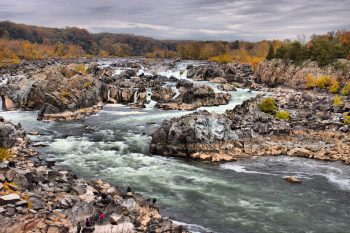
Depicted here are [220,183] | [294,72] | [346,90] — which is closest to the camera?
[220,183]

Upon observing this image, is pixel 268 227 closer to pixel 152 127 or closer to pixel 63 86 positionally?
pixel 152 127

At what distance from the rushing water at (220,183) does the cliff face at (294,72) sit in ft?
180

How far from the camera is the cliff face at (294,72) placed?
86881mm

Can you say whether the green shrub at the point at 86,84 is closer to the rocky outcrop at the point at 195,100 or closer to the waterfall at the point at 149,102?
the waterfall at the point at 149,102

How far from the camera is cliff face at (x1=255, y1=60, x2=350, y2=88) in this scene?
86881 millimetres

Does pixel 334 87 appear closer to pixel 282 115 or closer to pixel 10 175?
pixel 282 115

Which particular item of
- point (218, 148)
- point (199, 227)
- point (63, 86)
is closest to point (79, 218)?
point (199, 227)

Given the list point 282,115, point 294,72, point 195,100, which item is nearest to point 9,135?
point 282,115

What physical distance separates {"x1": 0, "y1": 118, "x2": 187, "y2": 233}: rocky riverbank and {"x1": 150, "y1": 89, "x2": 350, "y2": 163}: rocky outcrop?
37.6 ft

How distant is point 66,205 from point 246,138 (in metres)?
23.5

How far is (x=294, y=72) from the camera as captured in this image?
315 feet

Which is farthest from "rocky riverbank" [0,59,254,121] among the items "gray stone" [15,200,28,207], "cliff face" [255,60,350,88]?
"gray stone" [15,200,28,207]

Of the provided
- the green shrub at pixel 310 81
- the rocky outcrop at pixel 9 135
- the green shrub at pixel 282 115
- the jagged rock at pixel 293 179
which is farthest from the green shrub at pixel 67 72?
the green shrub at pixel 310 81

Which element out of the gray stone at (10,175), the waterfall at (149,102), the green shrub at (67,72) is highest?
the green shrub at (67,72)
